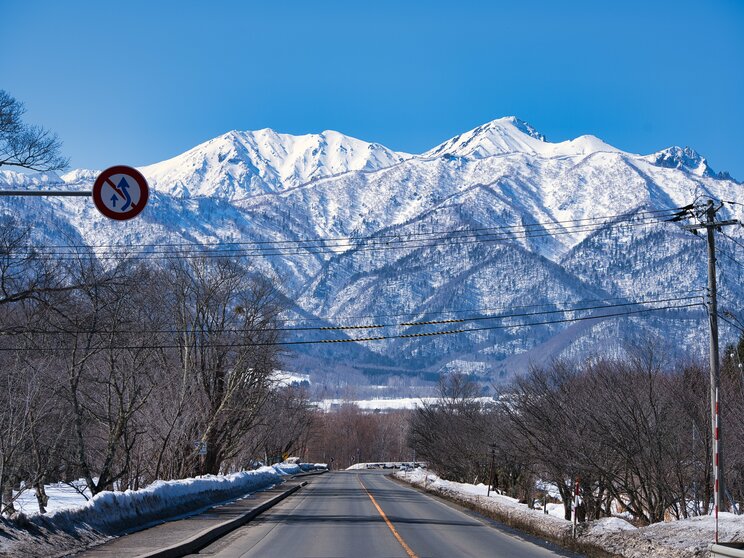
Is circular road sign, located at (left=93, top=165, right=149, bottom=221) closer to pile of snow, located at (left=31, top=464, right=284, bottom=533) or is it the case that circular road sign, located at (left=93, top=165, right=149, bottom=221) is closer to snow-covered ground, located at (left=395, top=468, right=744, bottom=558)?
pile of snow, located at (left=31, top=464, right=284, bottom=533)

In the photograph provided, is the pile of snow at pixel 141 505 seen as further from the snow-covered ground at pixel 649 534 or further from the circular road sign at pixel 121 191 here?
the snow-covered ground at pixel 649 534

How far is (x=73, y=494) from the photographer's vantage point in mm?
46281

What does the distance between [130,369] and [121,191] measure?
65.4 ft

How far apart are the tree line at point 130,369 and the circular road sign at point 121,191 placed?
6946 mm

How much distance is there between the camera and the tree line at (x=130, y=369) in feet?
82.0

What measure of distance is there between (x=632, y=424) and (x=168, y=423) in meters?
17.4

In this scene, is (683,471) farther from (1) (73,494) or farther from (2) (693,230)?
(1) (73,494)

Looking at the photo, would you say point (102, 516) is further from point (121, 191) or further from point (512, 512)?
point (512, 512)

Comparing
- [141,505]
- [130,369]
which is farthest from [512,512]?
[130,369]

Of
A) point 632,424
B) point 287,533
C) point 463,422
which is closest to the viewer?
point 287,533

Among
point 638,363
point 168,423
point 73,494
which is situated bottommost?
point 73,494

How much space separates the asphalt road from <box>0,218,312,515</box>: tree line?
554 cm

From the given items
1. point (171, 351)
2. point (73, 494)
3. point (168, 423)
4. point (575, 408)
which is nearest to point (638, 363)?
point (575, 408)

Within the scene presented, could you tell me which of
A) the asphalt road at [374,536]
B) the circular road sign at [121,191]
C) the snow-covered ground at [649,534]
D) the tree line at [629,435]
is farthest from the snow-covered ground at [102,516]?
the tree line at [629,435]
